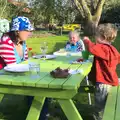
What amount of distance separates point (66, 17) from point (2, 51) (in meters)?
37.9

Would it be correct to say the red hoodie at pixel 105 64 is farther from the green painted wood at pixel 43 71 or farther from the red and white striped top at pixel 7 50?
the red and white striped top at pixel 7 50

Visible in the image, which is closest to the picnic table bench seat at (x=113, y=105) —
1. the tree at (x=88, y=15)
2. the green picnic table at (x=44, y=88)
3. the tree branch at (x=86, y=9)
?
the green picnic table at (x=44, y=88)

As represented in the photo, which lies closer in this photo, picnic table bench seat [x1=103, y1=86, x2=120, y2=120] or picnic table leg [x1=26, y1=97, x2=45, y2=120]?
picnic table bench seat [x1=103, y1=86, x2=120, y2=120]

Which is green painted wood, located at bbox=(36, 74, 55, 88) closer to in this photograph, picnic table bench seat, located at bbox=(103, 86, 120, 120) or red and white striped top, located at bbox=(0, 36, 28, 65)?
picnic table bench seat, located at bbox=(103, 86, 120, 120)

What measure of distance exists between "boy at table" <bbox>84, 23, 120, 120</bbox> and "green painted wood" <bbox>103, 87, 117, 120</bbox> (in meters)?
0.09

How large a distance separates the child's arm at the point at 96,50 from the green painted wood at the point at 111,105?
0.45 meters

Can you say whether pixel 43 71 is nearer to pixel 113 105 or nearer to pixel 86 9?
pixel 113 105

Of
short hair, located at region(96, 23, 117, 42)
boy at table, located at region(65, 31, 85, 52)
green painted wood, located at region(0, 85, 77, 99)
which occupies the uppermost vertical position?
short hair, located at region(96, 23, 117, 42)

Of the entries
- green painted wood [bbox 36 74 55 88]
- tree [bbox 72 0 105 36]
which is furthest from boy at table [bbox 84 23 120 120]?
tree [bbox 72 0 105 36]

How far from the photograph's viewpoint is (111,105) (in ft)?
11.3

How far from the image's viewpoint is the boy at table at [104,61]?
3.77 metres

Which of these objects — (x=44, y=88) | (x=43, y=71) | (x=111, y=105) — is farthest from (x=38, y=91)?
(x=111, y=105)

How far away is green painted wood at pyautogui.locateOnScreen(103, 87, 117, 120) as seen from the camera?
10.1ft

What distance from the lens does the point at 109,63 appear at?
3848 millimetres
